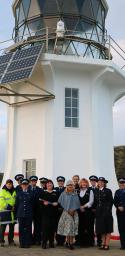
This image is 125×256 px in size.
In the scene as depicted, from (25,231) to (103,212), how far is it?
6.57ft

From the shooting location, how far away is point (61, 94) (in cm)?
1420

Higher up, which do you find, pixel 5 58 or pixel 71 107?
pixel 5 58

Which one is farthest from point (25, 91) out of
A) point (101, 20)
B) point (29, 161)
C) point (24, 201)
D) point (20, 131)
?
point (24, 201)

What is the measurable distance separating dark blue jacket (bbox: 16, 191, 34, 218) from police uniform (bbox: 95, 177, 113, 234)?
1.68m

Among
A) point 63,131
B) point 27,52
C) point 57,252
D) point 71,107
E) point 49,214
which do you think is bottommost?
point 57,252

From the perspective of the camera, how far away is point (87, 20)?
14750 millimetres

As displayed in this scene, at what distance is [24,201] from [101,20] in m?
8.61

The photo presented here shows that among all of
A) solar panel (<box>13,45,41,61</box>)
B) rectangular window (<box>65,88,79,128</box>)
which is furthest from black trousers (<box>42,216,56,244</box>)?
solar panel (<box>13,45,41,61</box>)

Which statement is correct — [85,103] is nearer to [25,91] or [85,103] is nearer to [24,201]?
[25,91]

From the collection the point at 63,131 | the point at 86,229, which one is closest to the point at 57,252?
the point at 86,229

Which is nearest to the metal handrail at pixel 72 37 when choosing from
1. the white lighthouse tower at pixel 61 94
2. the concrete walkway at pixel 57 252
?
the white lighthouse tower at pixel 61 94

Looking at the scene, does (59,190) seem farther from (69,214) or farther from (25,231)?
(25,231)

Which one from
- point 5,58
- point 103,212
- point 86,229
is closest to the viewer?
point 103,212

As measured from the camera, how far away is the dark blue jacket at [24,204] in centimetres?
991
